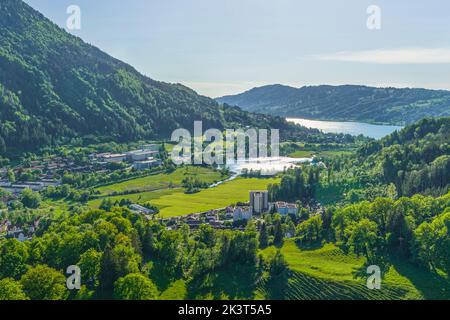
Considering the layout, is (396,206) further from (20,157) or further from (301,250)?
(20,157)

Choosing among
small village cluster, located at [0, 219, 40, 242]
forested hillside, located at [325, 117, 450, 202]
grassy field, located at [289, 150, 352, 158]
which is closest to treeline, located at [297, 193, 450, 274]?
forested hillside, located at [325, 117, 450, 202]

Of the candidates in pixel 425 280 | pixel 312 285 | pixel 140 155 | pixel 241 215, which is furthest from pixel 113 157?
pixel 425 280

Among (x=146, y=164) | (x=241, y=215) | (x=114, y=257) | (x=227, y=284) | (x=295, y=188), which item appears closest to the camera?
(x=114, y=257)

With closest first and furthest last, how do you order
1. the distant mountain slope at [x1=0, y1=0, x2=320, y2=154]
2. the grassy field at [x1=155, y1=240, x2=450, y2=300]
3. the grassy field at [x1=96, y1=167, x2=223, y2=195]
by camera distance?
1. the grassy field at [x1=155, y1=240, x2=450, y2=300]
2. the grassy field at [x1=96, y1=167, x2=223, y2=195]
3. the distant mountain slope at [x1=0, y1=0, x2=320, y2=154]

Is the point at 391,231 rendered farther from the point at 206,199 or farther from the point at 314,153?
the point at 314,153

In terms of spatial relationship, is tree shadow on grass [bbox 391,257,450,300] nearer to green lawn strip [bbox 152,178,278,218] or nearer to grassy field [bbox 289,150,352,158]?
A: green lawn strip [bbox 152,178,278,218]

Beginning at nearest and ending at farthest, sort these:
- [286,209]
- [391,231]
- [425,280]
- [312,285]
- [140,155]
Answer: [312,285] < [425,280] < [391,231] < [286,209] < [140,155]

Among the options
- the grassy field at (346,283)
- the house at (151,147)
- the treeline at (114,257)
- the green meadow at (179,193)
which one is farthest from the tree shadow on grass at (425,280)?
the house at (151,147)
